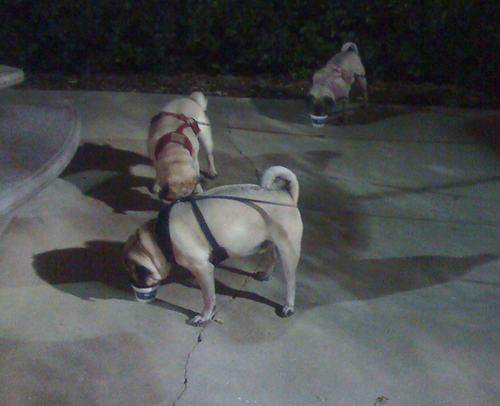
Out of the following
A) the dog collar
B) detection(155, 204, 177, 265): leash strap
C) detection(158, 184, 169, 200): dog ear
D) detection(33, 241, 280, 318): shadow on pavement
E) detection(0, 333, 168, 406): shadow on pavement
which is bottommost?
detection(0, 333, 168, 406): shadow on pavement

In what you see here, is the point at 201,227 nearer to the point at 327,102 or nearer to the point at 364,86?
the point at 327,102

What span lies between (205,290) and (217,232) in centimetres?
46

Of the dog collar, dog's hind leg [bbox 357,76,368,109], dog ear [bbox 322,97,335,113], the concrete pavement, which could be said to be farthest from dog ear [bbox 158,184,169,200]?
dog's hind leg [bbox 357,76,368,109]

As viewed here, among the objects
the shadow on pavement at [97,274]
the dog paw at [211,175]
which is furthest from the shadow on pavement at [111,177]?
the shadow on pavement at [97,274]

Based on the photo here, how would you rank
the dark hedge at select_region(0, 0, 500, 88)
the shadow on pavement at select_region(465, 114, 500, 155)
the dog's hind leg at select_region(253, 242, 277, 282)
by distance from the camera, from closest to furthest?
1. the dog's hind leg at select_region(253, 242, 277, 282)
2. the shadow on pavement at select_region(465, 114, 500, 155)
3. the dark hedge at select_region(0, 0, 500, 88)

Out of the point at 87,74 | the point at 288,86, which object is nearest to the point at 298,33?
the point at 288,86

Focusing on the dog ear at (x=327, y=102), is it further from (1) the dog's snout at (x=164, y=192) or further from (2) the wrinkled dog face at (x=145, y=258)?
(2) the wrinkled dog face at (x=145, y=258)

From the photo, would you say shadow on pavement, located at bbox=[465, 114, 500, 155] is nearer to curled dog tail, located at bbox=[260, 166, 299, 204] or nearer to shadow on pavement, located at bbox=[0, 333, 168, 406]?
curled dog tail, located at bbox=[260, 166, 299, 204]

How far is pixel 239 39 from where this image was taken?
33.7 ft

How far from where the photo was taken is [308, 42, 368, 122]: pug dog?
7395 mm

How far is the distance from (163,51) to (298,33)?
2.57 m

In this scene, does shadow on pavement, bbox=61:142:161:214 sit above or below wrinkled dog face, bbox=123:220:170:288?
below

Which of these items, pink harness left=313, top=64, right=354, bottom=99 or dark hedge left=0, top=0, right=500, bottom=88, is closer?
pink harness left=313, top=64, right=354, bottom=99

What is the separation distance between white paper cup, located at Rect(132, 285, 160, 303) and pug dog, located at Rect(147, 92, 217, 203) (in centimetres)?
88
